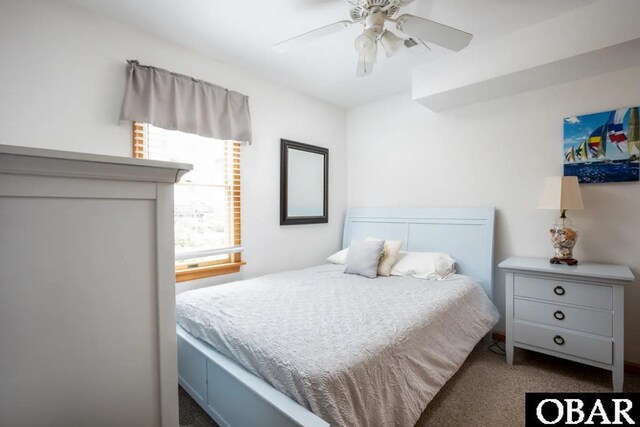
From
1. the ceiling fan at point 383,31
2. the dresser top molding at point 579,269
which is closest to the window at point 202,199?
the ceiling fan at point 383,31

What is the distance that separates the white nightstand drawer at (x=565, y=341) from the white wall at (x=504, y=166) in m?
0.56

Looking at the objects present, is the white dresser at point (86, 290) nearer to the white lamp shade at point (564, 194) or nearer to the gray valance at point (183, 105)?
the gray valance at point (183, 105)

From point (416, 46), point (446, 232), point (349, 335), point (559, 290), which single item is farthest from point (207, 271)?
point (559, 290)

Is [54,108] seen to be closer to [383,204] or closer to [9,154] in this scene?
[9,154]

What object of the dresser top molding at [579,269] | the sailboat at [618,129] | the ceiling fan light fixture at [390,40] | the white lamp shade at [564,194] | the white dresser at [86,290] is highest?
the ceiling fan light fixture at [390,40]

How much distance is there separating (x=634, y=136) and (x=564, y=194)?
0.68 meters

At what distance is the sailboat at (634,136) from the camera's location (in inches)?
88.8

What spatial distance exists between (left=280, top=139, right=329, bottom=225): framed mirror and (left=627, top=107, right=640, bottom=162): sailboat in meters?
2.74

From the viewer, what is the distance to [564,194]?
7.48 ft

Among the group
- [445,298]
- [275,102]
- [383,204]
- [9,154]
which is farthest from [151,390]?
[383,204]

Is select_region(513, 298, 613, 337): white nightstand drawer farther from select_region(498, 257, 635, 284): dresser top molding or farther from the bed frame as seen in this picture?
the bed frame

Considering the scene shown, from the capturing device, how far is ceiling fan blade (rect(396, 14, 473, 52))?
5.38 ft

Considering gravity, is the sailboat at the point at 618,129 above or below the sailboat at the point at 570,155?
above

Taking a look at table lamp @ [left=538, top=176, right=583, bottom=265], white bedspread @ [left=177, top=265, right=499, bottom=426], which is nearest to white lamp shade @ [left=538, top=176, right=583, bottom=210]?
table lamp @ [left=538, top=176, right=583, bottom=265]
